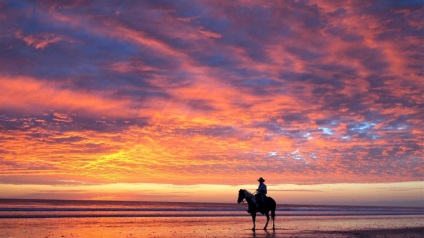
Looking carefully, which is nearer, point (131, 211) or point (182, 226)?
point (182, 226)

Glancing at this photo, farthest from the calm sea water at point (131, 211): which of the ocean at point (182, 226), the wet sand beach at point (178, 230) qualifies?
the wet sand beach at point (178, 230)

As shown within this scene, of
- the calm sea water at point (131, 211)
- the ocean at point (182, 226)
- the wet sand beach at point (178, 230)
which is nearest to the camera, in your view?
the wet sand beach at point (178, 230)

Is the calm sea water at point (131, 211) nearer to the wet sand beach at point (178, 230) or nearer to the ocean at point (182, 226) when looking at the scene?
the ocean at point (182, 226)

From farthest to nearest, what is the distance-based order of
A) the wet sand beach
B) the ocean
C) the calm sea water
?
the calm sea water
the ocean
the wet sand beach

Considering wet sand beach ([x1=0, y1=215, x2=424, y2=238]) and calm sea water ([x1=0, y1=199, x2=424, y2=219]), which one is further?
calm sea water ([x1=0, y1=199, x2=424, y2=219])

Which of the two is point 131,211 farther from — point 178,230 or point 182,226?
point 178,230

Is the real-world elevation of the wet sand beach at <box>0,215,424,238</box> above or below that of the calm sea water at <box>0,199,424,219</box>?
above

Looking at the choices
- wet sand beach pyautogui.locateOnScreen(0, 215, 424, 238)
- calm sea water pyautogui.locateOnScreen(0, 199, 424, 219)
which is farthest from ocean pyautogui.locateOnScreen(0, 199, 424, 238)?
calm sea water pyautogui.locateOnScreen(0, 199, 424, 219)

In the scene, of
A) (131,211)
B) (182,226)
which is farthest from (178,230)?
(131,211)

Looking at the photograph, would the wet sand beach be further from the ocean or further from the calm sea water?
the calm sea water

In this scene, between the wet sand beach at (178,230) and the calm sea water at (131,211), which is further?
the calm sea water at (131,211)

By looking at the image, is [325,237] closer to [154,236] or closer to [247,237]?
[247,237]

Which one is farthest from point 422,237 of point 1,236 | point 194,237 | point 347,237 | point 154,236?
point 1,236

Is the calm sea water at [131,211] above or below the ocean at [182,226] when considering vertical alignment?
below
